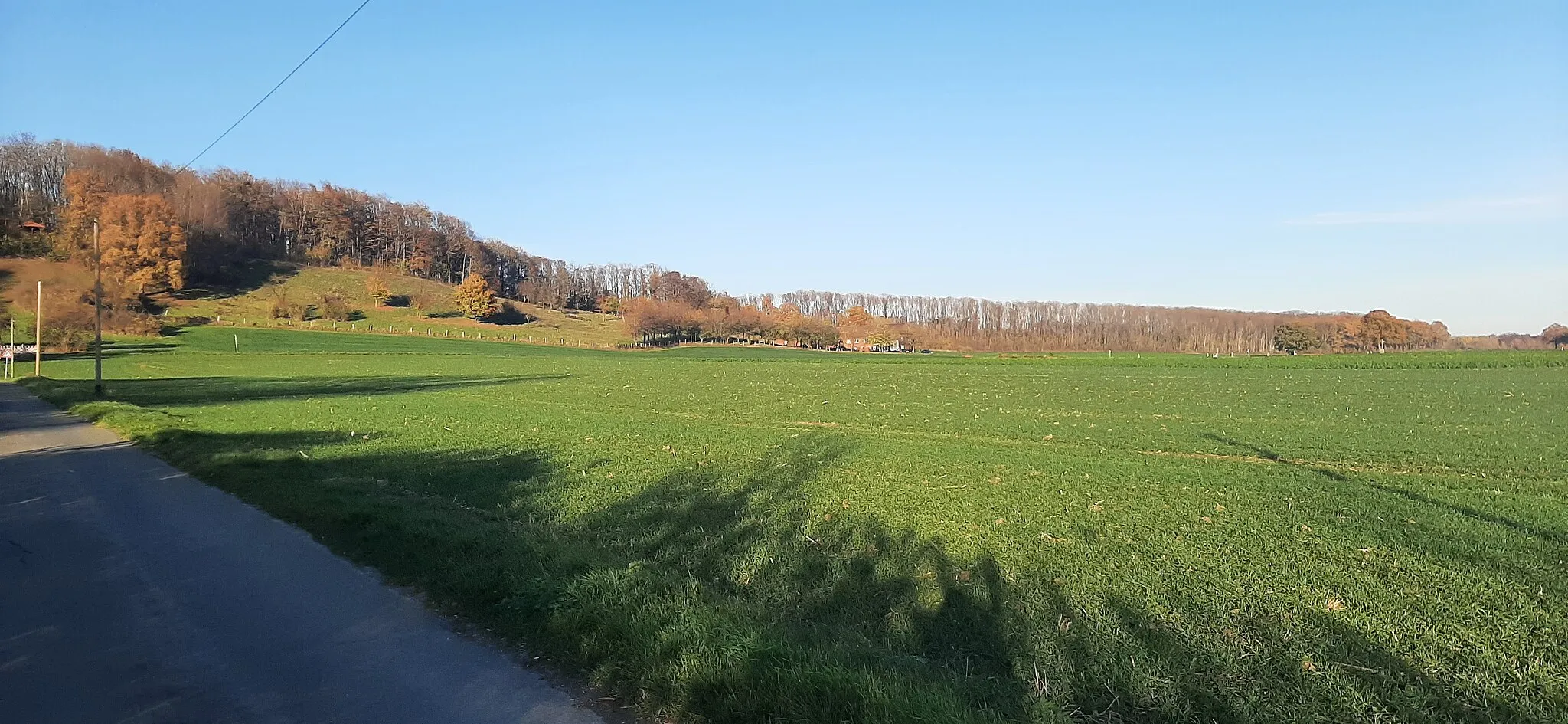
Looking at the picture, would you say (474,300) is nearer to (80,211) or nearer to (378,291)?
(378,291)

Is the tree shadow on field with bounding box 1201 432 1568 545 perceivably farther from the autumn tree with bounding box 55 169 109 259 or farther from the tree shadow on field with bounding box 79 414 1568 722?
the autumn tree with bounding box 55 169 109 259

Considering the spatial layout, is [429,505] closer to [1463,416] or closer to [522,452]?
[522,452]

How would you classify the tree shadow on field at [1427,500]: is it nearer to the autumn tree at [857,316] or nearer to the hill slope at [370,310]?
the hill slope at [370,310]

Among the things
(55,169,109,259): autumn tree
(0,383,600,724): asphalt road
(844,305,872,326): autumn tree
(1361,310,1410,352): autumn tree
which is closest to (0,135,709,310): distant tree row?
(55,169,109,259): autumn tree

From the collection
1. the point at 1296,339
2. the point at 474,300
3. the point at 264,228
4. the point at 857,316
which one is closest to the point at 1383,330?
the point at 1296,339

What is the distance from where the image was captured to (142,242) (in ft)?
236

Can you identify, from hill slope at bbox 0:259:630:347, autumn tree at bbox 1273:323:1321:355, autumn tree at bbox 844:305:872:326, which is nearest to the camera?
hill slope at bbox 0:259:630:347

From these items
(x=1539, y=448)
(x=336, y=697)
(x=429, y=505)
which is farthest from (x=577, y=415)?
(x=1539, y=448)

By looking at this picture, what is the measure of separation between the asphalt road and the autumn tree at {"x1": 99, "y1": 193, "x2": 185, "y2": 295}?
61212 mm

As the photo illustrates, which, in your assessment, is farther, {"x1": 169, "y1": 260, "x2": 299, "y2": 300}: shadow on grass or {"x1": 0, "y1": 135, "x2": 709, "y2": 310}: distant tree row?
{"x1": 169, "y1": 260, "x2": 299, "y2": 300}: shadow on grass

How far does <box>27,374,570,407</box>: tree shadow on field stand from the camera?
30.6 metres

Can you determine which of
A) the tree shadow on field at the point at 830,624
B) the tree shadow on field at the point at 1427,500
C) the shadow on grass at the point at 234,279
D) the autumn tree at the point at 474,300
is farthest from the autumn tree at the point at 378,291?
the tree shadow on field at the point at 1427,500

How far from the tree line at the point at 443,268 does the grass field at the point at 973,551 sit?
3184 centimetres

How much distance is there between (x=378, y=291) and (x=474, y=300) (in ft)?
41.9
